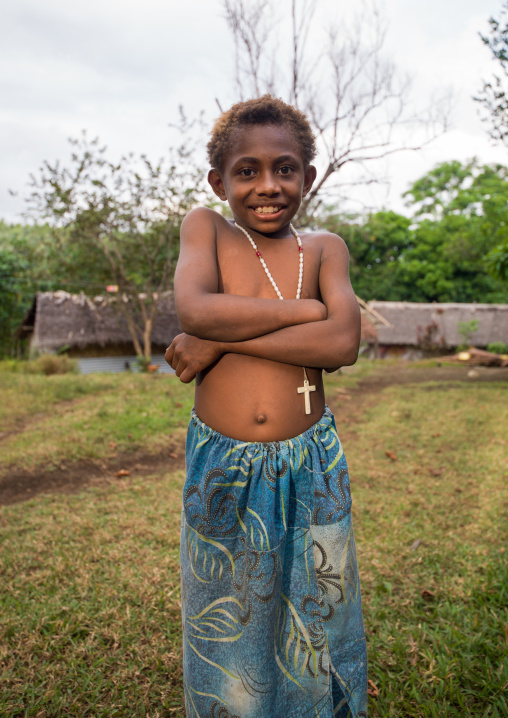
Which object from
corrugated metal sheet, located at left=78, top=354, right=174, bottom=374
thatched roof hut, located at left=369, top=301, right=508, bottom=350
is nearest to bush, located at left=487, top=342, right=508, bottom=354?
thatched roof hut, located at left=369, top=301, right=508, bottom=350

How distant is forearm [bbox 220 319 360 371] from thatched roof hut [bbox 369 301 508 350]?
2211 centimetres

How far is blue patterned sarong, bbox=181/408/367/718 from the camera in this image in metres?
1.39

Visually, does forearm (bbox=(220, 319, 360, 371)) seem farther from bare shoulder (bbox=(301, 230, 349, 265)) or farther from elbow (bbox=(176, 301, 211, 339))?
bare shoulder (bbox=(301, 230, 349, 265))

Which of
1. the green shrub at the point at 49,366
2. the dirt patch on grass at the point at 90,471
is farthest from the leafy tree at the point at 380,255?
the dirt patch on grass at the point at 90,471

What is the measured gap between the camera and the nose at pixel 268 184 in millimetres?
1420

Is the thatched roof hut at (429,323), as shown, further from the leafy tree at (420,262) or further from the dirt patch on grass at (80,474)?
the dirt patch on grass at (80,474)

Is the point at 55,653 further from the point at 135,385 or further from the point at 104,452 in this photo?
the point at 135,385

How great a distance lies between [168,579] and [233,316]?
1.94m

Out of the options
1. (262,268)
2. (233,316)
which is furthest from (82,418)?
(233,316)

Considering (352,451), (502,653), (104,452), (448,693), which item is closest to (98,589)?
(448,693)

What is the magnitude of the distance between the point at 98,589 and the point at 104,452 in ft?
8.32

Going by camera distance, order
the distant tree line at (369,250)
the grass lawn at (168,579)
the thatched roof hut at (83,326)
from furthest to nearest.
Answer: the thatched roof hut at (83,326), the distant tree line at (369,250), the grass lawn at (168,579)

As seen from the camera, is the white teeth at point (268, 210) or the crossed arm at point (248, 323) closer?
the crossed arm at point (248, 323)

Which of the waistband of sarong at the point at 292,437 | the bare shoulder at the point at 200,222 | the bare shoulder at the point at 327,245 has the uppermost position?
the bare shoulder at the point at 200,222
